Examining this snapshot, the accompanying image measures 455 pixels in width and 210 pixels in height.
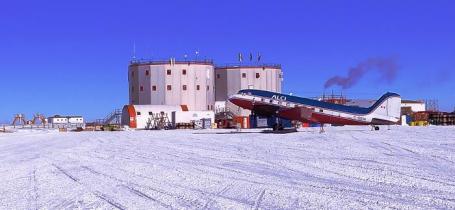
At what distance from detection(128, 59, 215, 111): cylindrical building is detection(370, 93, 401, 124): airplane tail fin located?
38305 mm

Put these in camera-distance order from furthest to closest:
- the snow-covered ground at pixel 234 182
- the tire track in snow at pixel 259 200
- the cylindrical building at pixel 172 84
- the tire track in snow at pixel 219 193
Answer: the cylindrical building at pixel 172 84, the snow-covered ground at pixel 234 182, the tire track in snow at pixel 219 193, the tire track in snow at pixel 259 200

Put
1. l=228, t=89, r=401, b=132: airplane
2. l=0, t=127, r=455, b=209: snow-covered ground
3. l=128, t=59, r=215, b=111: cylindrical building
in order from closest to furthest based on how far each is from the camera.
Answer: l=0, t=127, r=455, b=209: snow-covered ground → l=228, t=89, r=401, b=132: airplane → l=128, t=59, r=215, b=111: cylindrical building

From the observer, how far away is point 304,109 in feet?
173

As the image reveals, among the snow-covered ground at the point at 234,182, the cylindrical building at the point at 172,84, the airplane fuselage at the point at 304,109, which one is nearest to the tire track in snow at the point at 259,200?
the snow-covered ground at the point at 234,182

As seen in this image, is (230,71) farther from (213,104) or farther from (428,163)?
(428,163)

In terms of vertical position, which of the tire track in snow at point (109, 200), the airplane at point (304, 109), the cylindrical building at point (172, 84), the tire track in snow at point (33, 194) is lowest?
the tire track in snow at point (33, 194)

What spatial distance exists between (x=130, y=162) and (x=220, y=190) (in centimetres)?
Result: 810

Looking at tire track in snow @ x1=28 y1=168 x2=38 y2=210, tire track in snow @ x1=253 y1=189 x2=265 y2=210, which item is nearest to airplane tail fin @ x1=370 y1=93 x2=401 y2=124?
tire track in snow @ x1=28 y1=168 x2=38 y2=210

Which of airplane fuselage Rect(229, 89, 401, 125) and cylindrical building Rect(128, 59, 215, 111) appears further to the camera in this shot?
cylindrical building Rect(128, 59, 215, 111)

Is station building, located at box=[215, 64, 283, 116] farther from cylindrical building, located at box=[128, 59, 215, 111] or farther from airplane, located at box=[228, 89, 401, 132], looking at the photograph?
airplane, located at box=[228, 89, 401, 132]

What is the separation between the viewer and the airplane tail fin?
56553 mm

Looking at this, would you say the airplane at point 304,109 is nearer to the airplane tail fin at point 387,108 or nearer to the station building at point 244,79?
the airplane tail fin at point 387,108

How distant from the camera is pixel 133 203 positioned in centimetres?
1073

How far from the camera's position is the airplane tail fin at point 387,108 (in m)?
56.6
